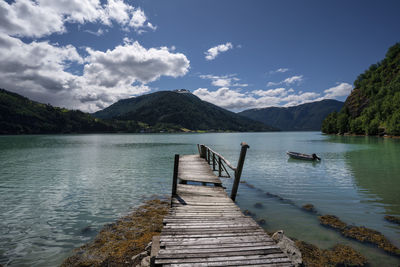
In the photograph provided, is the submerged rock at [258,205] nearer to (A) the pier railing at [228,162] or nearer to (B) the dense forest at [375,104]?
(A) the pier railing at [228,162]

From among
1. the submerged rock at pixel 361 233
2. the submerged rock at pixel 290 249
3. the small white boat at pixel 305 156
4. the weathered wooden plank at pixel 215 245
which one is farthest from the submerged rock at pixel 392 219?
the small white boat at pixel 305 156

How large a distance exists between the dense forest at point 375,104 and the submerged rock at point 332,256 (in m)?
103

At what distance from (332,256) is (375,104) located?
460ft

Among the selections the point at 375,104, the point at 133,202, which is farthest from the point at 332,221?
the point at 375,104

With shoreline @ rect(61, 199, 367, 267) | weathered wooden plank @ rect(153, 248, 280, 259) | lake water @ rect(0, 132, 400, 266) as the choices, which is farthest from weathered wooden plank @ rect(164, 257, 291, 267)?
lake water @ rect(0, 132, 400, 266)

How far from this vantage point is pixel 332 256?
764cm

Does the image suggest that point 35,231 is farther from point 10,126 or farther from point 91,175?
point 10,126

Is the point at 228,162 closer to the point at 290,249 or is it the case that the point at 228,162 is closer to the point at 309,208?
the point at 309,208

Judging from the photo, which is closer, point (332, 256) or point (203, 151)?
point (332, 256)

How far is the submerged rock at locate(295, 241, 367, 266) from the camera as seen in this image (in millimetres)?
7230

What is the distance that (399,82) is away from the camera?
366 ft

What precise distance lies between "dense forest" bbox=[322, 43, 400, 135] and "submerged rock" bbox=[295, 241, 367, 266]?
338ft

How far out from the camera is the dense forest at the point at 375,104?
96.0 m

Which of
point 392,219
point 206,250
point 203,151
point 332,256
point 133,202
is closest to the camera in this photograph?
point 206,250
